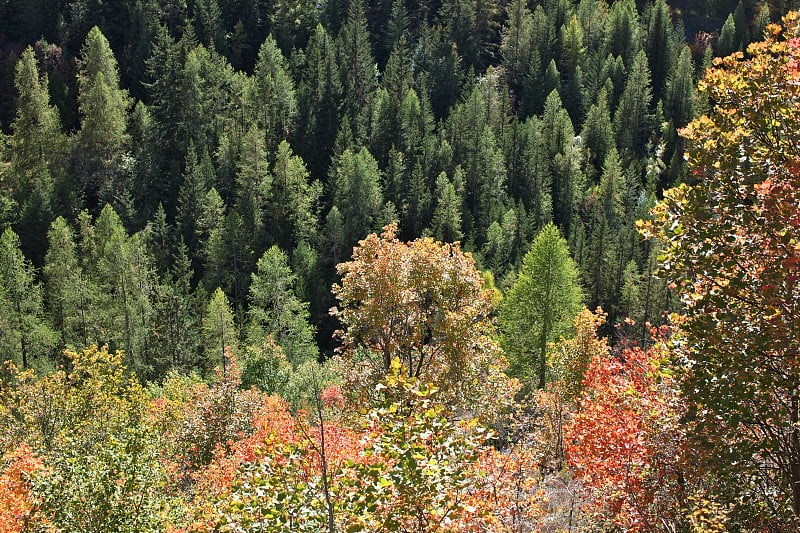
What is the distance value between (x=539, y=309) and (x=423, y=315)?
26115 millimetres

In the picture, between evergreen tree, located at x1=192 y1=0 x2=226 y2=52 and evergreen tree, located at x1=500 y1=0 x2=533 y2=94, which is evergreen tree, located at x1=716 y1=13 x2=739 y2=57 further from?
evergreen tree, located at x1=192 y1=0 x2=226 y2=52

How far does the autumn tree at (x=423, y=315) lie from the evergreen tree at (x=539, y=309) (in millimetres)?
24419

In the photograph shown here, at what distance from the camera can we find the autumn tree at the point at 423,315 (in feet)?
81.0

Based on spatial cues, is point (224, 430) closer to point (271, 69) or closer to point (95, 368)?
point (95, 368)

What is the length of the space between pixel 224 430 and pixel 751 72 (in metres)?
25.5

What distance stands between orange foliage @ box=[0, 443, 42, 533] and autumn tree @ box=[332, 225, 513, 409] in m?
10.4

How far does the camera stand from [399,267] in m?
24.7

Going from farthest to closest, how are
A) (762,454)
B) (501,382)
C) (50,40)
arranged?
(50,40)
(501,382)
(762,454)

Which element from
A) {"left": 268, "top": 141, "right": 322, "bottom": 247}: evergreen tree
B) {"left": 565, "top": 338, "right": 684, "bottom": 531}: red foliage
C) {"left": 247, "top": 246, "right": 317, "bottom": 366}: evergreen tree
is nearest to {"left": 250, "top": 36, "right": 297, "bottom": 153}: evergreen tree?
{"left": 268, "top": 141, "right": 322, "bottom": 247}: evergreen tree

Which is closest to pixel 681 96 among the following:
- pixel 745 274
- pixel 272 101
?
pixel 272 101

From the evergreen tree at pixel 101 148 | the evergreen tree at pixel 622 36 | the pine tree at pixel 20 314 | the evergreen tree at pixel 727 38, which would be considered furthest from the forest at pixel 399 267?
the evergreen tree at pixel 727 38

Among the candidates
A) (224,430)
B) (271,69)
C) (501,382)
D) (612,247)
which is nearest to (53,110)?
(271,69)

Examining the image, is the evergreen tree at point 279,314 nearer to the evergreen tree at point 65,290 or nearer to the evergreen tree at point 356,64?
the evergreen tree at point 65,290

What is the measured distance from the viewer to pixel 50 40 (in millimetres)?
110500
